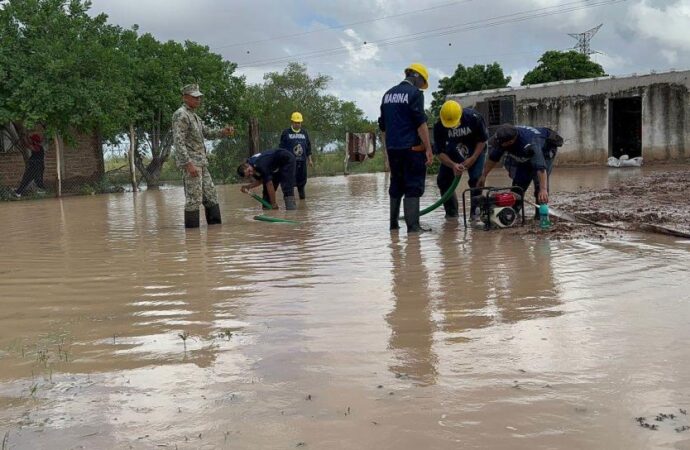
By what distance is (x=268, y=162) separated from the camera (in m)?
10.3

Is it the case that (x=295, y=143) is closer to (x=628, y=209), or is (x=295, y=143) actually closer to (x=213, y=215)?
(x=213, y=215)

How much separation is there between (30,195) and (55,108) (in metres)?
2.93

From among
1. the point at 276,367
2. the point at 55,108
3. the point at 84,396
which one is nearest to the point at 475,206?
the point at 276,367

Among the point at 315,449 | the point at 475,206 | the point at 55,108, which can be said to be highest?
the point at 55,108

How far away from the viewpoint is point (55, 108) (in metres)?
17.0

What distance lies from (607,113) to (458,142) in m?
18.1

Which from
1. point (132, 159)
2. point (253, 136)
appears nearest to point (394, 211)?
point (132, 159)

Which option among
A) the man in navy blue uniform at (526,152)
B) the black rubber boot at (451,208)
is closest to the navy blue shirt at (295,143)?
the black rubber boot at (451,208)

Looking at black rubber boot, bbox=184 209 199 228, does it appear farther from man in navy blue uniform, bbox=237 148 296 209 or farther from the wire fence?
the wire fence

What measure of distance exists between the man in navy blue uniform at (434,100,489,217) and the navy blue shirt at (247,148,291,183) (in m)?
2.87

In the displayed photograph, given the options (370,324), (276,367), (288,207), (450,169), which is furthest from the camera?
(288,207)

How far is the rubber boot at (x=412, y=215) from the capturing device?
282 inches

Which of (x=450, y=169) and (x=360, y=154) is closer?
(x=450, y=169)

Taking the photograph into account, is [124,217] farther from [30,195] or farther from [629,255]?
[30,195]
